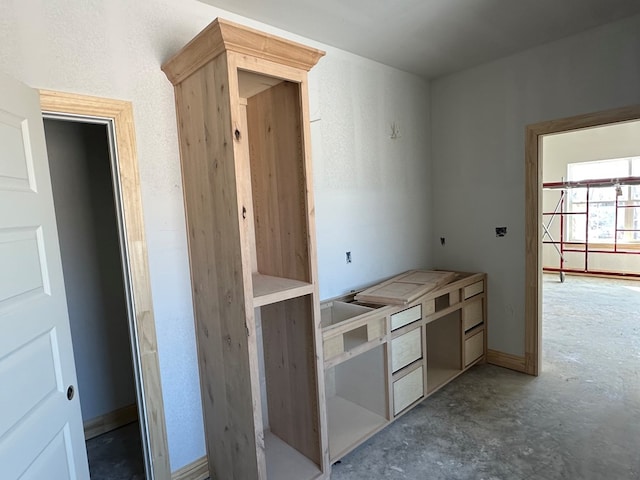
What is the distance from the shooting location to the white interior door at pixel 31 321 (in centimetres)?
115

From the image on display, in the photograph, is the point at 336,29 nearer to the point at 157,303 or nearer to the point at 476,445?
the point at 157,303

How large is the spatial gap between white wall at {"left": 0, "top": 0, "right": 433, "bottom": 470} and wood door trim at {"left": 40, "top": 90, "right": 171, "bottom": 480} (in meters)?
0.04

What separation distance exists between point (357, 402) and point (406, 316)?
739mm

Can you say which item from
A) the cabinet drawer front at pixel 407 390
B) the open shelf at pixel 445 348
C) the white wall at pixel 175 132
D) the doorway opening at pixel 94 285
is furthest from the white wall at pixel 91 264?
the open shelf at pixel 445 348

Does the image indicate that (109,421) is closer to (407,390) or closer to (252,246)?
(252,246)

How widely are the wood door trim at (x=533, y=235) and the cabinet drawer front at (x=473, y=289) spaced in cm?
36

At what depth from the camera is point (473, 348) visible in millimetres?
3275

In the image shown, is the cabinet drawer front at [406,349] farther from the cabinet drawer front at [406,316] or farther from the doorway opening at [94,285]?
the doorway opening at [94,285]

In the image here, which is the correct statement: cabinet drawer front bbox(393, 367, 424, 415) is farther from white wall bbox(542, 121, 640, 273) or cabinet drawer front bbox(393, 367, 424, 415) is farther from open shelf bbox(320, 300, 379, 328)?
white wall bbox(542, 121, 640, 273)

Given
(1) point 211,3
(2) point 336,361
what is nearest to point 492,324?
(2) point 336,361

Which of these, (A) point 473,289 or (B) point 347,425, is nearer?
(B) point 347,425

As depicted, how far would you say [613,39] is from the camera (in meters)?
2.59

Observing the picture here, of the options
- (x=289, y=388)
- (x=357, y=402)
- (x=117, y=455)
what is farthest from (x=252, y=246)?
(x=117, y=455)

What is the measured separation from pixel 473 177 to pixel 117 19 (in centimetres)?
299
